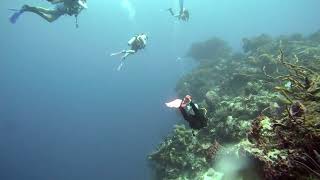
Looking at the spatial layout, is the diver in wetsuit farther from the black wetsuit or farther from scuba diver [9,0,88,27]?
scuba diver [9,0,88,27]

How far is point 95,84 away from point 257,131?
74562 millimetres

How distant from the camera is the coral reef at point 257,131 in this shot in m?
3.59

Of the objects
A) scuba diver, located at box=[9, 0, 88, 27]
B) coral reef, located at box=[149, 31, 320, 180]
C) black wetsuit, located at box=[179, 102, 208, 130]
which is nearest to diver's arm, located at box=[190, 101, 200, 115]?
black wetsuit, located at box=[179, 102, 208, 130]

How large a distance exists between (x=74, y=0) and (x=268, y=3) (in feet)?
407

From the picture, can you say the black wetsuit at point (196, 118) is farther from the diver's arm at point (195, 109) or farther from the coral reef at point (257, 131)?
the coral reef at point (257, 131)

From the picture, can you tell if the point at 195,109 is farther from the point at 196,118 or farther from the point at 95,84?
the point at 95,84

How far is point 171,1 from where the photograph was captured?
10106 centimetres

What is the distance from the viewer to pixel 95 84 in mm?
77188

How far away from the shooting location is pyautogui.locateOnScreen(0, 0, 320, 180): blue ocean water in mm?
40375

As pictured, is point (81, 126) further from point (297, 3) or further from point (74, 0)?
point (297, 3)

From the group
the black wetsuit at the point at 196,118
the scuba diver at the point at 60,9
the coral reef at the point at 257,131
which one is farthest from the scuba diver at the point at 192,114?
the scuba diver at the point at 60,9

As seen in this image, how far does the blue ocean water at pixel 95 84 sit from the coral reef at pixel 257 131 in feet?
9.54

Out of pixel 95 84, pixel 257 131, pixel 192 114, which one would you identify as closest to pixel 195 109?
pixel 192 114

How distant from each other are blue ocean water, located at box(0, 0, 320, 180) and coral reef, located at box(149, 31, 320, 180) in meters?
2.91
